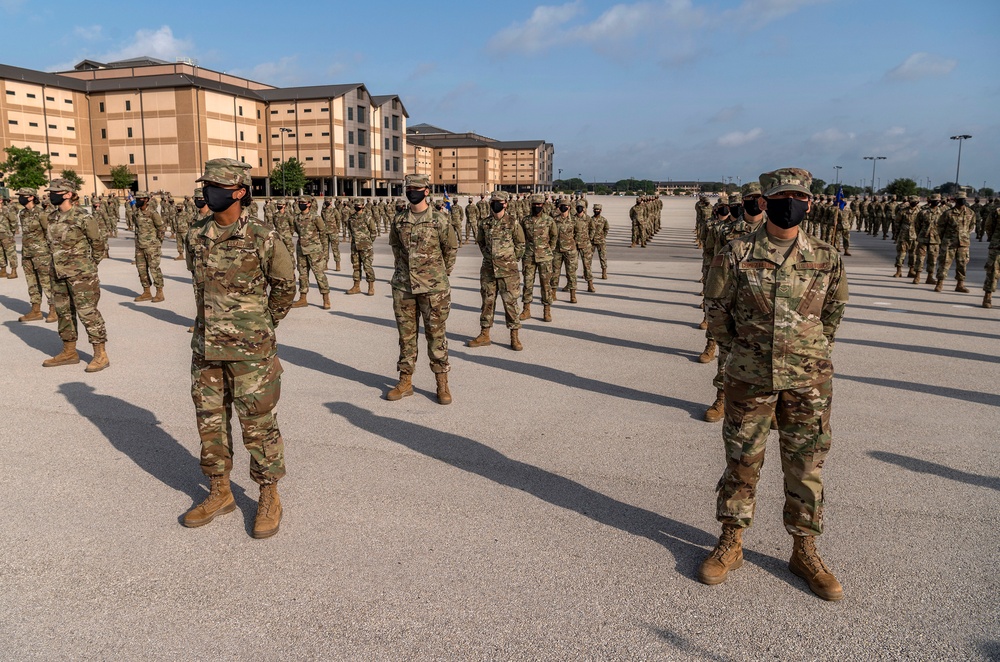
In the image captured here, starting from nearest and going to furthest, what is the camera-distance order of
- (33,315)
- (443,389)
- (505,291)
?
(443,389)
(505,291)
(33,315)

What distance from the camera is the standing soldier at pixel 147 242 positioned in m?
12.4

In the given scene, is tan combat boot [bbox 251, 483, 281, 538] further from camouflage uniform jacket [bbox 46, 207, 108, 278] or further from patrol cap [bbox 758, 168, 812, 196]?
camouflage uniform jacket [bbox 46, 207, 108, 278]

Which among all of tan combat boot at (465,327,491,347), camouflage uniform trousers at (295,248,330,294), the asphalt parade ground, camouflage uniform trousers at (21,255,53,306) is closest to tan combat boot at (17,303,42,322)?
camouflage uniform trousers at (21,255,53,306)

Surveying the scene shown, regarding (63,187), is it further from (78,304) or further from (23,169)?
(23,169)

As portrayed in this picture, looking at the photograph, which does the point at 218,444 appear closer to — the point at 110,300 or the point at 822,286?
the point at 822,286

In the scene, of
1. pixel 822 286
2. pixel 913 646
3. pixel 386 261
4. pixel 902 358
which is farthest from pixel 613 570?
pixel 386 261

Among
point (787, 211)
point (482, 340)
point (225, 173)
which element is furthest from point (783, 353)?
point (482, 340)

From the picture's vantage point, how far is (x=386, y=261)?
20719mm

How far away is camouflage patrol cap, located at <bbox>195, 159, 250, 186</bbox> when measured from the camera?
12.6ft

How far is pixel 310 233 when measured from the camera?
41.5ft

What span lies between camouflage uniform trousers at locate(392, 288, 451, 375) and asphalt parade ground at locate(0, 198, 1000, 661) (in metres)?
0.41

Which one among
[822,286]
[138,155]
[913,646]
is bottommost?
[913,646]

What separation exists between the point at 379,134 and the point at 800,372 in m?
82.4

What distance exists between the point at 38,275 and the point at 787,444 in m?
10.4
